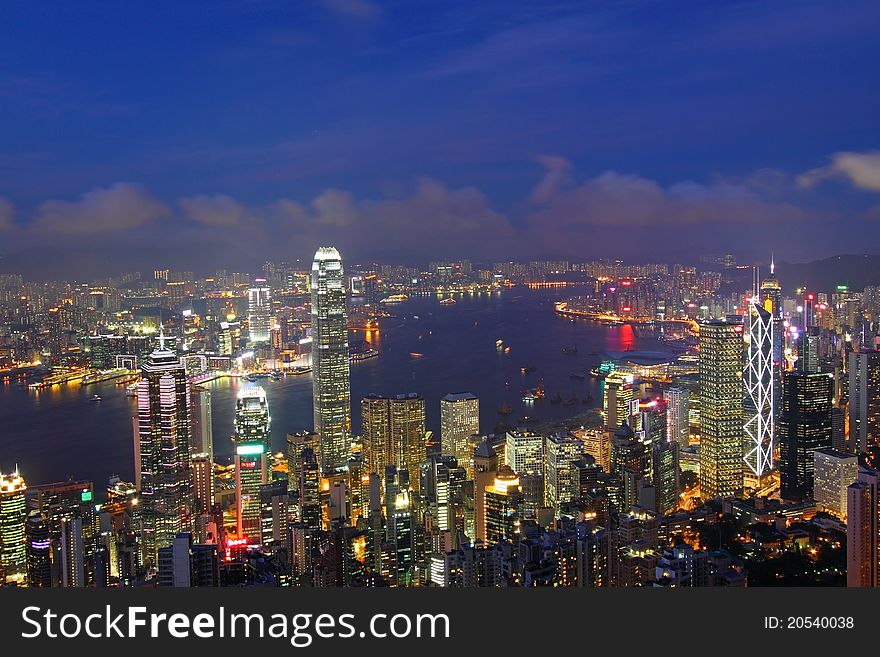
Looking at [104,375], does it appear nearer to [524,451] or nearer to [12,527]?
[12,527]

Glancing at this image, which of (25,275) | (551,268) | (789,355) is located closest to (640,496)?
(551,268)

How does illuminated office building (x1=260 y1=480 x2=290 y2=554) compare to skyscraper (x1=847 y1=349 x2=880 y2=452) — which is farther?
skyscraper (x1=847 y1=349 x2=880 y2=452)

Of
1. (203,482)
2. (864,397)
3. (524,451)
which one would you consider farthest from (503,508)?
(864,397)

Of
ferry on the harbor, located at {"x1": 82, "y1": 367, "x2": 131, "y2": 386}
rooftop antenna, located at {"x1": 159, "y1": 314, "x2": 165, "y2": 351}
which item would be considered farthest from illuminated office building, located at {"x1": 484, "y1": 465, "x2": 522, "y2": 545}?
ferry on the harbor, located at {"x1": 82, "y1": 367, "x2": 131, "y2": 386}

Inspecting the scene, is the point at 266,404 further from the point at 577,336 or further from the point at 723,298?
the point at 723,298

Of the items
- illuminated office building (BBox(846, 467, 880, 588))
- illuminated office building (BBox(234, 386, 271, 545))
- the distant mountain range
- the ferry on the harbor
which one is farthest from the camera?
the ferry on the harbor

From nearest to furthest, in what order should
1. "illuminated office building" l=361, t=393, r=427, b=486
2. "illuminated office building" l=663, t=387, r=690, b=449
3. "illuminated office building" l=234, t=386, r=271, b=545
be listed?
"illuminated office building" l=234, t=386, r=271, b=545
"illuminated office building" l=361, t=393, r=427, b=486
"illuminated office building" l=663, t=387, r=690, b=449

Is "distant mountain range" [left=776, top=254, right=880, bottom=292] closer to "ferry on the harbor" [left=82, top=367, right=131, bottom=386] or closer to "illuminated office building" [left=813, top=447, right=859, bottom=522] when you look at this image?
"illuminated office building" [left=813, top=447, right=859, bottom=522]

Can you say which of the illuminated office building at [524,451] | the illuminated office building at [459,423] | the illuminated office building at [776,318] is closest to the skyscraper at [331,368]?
the illuminated office building at [459,423]
